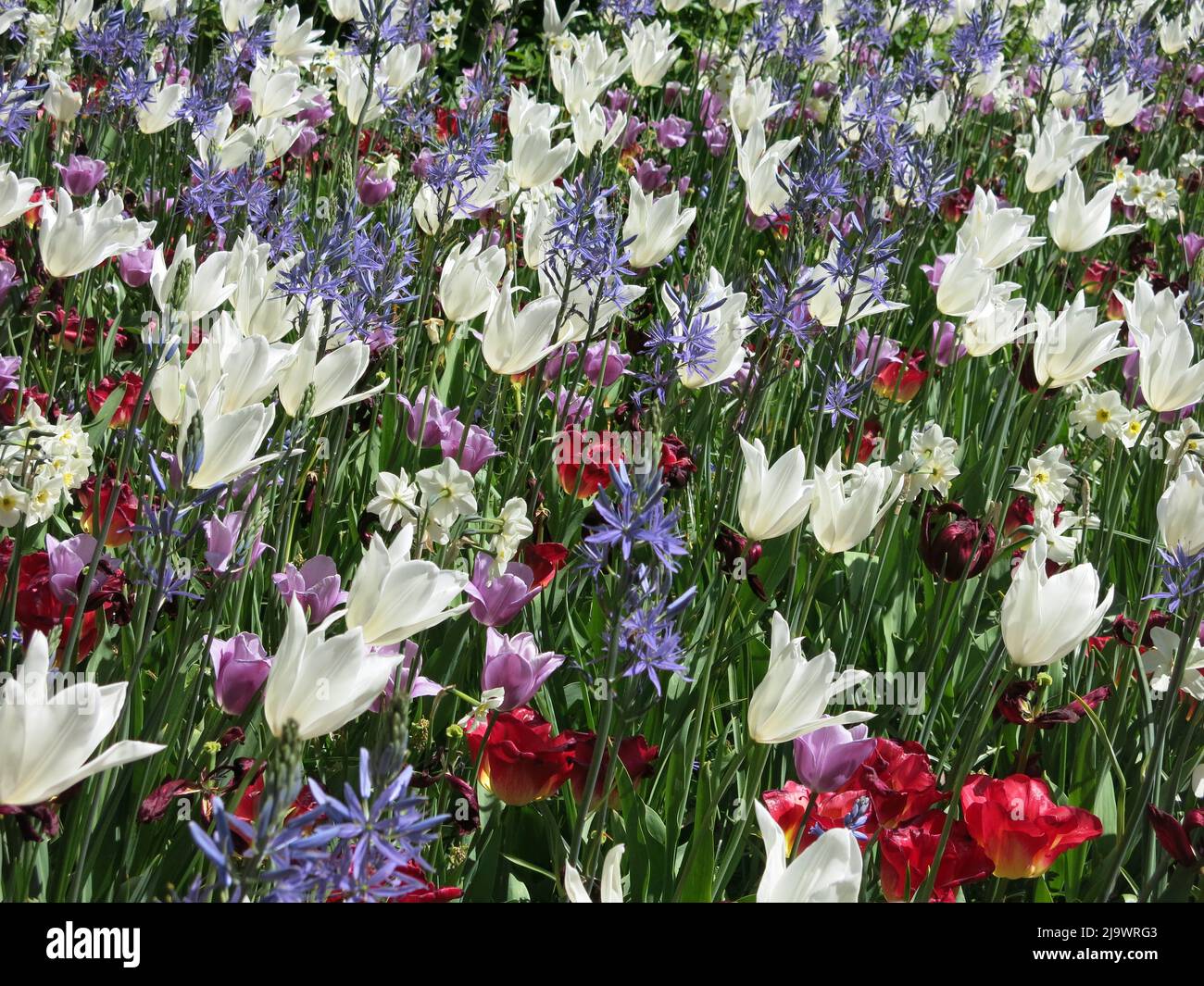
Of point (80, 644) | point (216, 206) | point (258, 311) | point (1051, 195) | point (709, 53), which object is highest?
point (709, 53)

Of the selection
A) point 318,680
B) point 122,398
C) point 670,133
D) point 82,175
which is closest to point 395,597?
point 318,680

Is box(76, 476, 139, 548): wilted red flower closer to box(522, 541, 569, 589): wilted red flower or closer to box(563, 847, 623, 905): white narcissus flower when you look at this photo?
box(522, 541, 569, 589): wilted red flower

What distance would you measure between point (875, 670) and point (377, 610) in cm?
133

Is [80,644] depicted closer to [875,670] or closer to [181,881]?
[181,881]

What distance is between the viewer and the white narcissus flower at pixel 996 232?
2.81 meters

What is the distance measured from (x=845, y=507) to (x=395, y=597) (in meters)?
0.77

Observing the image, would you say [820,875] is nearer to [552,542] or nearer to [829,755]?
[829,755]

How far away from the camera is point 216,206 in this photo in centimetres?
289

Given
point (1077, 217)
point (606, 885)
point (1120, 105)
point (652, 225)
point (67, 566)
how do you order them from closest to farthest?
point (606, 885)
point (67, 566)
point (652, 225)
point (1077, 217)
point (1120, 105)

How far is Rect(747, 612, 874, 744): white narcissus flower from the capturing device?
1.39 meters

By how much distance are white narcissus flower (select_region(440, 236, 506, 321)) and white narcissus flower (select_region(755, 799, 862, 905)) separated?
4.78 ft

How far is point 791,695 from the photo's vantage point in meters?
→ 1.41

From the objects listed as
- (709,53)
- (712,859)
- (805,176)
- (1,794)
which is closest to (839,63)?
(709,53)
